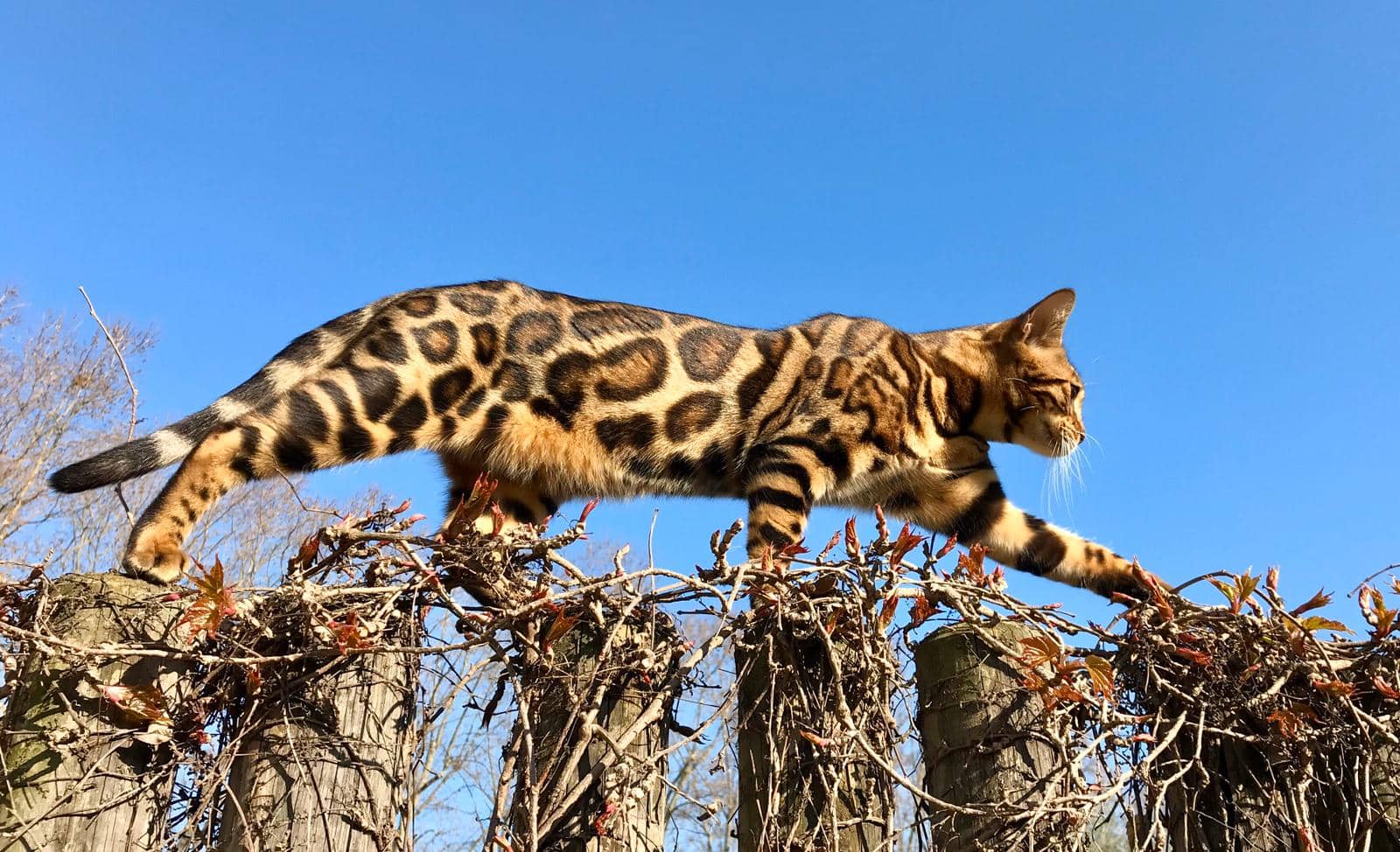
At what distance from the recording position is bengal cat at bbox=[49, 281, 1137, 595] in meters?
4.02

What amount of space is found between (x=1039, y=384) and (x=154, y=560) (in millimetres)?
3799

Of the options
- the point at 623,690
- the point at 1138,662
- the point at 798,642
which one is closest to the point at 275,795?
the point at 623,690

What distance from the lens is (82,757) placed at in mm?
2334

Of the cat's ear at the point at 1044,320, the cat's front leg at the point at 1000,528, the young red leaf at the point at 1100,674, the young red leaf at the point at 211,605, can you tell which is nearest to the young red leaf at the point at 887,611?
the young red leaf at the point at 1100,674

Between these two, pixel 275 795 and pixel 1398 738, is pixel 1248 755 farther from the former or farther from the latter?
pixel 275 795

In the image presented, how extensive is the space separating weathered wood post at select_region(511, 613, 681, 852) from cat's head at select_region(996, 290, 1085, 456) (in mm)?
3074

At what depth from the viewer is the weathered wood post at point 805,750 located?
217 centimetres

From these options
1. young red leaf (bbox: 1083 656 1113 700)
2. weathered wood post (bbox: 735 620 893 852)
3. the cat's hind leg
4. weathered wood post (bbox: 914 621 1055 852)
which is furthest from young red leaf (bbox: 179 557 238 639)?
young red leaf (bbox: 1083 656 1113 700)

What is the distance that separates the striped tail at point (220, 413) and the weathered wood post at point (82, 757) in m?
1.16

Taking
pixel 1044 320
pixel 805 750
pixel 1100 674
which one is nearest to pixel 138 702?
pixel 805 750

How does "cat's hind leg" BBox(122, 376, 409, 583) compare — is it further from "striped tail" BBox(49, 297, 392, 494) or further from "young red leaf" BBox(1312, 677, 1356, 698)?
"young red leaf" BBox(1312, 677, 1356, 698)

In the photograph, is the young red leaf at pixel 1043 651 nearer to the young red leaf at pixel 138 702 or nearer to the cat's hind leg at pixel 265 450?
the young red leaf at pixel 138 702

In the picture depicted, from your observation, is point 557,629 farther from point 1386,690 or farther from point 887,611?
point 1386,690

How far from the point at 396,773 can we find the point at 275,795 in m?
0.27
